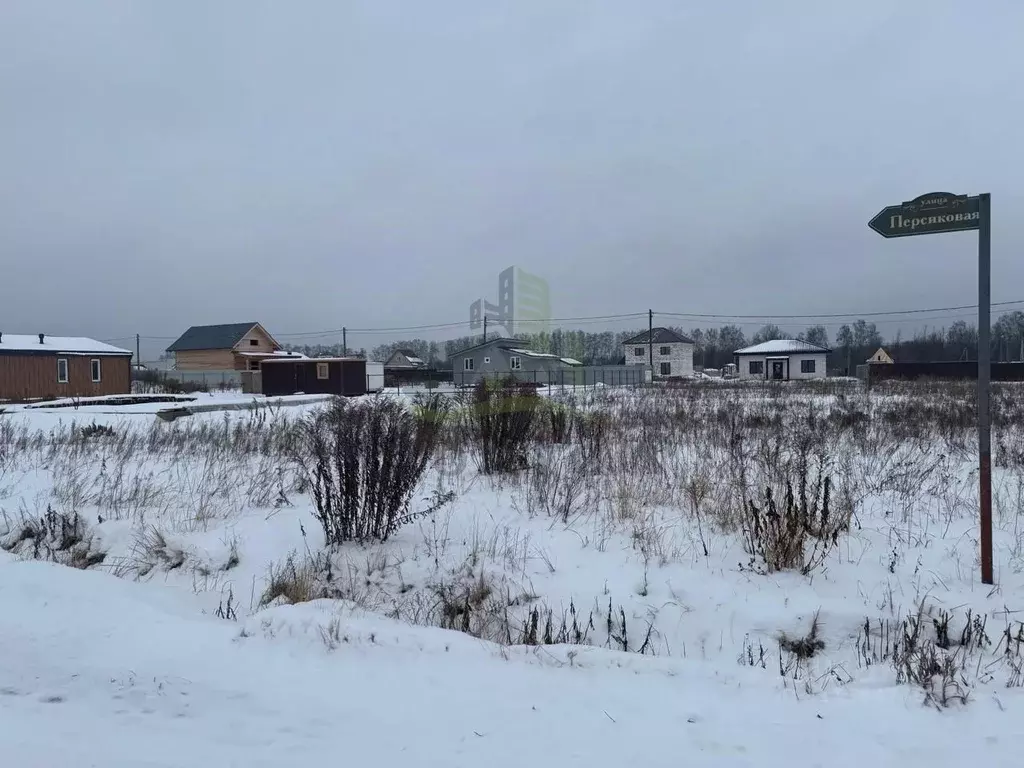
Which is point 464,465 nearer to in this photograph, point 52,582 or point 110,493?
point 110,493

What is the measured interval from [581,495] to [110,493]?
4.83 meters

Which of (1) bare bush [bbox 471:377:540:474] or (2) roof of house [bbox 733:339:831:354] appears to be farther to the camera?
(2) roof of house [bbox 733:339:831:354]

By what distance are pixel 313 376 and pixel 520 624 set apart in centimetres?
3091

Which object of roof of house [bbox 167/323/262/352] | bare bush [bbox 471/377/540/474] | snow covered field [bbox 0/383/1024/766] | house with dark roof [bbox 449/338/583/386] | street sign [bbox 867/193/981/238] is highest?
roof of house [bbox 167/323/262/352]

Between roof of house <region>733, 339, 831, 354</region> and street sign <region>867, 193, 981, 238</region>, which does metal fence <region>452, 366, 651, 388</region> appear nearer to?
roof of house <region>733, 339, 831, 354</region>

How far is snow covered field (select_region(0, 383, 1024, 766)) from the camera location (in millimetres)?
2316

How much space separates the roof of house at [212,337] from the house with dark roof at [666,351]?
118 ft

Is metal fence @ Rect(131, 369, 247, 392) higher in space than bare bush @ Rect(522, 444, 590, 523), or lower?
higher

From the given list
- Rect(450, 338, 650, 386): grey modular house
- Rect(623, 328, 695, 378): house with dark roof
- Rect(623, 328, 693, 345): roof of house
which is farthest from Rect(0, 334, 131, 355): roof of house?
Rect(623, 328, 693, 345): roof of house

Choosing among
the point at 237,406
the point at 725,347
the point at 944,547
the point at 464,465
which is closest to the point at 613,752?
the point at 944,547

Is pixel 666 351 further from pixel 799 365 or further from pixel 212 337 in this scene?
pixel 212 337

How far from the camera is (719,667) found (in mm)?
2896

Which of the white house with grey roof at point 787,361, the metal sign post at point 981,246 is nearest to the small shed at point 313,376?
the metal sign post at point 981,246

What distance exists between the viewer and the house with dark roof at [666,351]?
2366 inches
